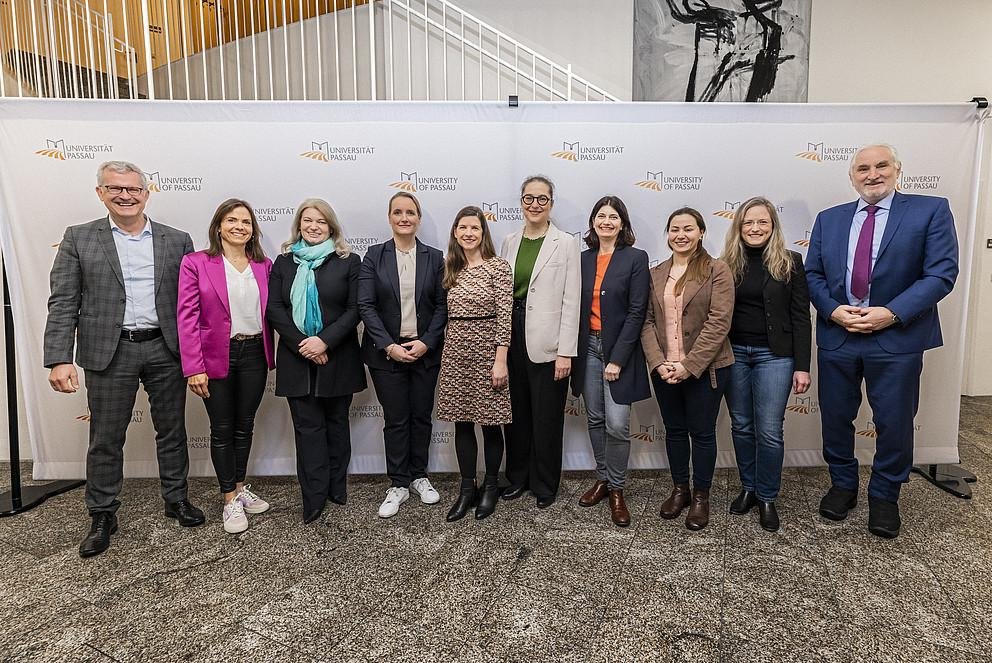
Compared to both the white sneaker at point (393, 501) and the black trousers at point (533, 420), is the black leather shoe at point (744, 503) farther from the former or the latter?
the white sneaker at point (393, 501)

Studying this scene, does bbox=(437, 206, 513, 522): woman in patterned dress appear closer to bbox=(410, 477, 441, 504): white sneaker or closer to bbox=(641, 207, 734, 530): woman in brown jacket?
bbox=(410, 477, 441, 504): white sneaker

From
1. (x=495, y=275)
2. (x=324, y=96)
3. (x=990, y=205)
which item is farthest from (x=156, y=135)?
(x=990, y=205)

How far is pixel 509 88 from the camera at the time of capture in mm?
4430

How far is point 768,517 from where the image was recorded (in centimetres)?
267

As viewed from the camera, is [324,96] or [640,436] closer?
[640,436]

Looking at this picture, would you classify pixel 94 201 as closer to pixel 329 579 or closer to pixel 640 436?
pixel 329 579

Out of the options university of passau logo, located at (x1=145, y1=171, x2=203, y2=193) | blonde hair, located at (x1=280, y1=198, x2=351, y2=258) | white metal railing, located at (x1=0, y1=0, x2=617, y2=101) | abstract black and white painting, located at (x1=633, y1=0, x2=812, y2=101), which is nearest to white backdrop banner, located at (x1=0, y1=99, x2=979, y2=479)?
university of passau logo, located at (x1=145, y1=171, x2=203, y2=193)

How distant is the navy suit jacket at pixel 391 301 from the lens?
2.74m

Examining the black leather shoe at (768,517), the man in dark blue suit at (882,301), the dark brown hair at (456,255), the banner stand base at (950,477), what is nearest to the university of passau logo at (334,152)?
the dark brown hair at (456,255)

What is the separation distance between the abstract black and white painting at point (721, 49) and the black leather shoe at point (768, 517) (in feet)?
10.6

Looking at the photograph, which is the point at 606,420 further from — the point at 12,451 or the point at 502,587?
the point at 12,451

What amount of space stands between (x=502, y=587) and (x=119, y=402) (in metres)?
1.93

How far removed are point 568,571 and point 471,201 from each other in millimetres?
2009

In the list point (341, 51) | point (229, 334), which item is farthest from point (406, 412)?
point (341, 51)
